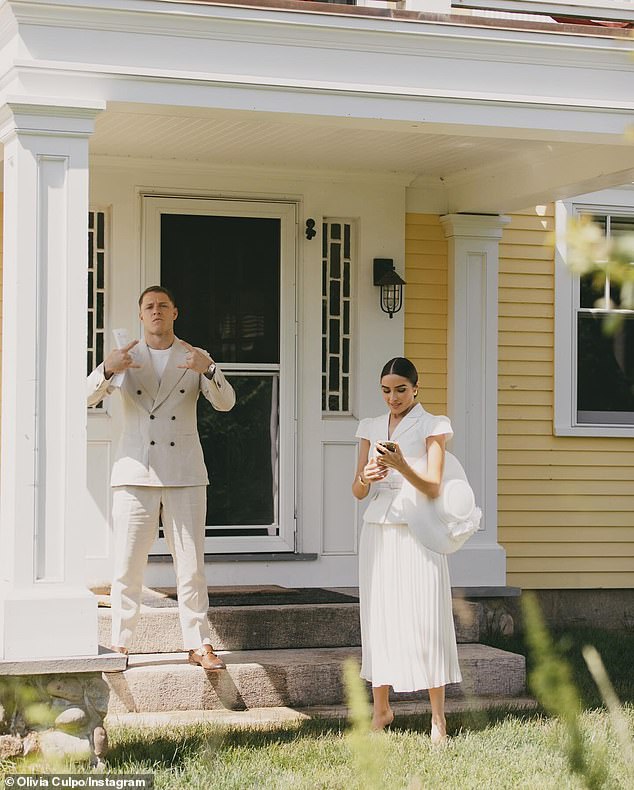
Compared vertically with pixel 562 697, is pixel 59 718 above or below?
below

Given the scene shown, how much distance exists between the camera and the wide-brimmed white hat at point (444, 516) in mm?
5656

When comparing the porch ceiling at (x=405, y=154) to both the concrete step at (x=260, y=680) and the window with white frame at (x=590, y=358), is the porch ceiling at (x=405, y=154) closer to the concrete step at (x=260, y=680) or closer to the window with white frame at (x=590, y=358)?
the window with white frame at (x=590, y=358)

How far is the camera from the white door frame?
778 centimetres

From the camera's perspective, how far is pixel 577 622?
8.94m

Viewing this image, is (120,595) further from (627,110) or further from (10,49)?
(627,110)

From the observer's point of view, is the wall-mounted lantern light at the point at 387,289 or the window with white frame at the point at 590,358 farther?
the window with white frame at the point at 590,358

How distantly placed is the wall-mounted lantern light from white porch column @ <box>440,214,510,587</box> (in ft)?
1.50

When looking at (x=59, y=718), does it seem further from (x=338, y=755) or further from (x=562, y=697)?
(x=562, y=697)

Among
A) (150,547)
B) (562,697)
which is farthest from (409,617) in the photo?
(562,697)

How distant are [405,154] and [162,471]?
274 centimetres

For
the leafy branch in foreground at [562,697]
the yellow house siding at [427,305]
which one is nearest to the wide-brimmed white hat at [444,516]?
the yellow house siding at [427,305]

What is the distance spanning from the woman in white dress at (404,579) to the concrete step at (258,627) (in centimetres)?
111

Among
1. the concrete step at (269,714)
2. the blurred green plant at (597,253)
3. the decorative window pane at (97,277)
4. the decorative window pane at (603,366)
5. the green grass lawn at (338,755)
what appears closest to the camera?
the blurred green plant at (597,253)

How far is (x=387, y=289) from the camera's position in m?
8.08
